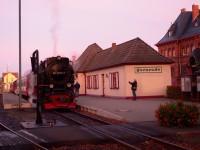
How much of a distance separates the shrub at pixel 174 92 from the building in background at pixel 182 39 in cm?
2836

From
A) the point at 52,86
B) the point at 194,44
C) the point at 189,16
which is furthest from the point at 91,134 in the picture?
the point at 189,16

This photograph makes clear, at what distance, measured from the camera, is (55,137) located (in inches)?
542

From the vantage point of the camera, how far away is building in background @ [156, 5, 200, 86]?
64812mm

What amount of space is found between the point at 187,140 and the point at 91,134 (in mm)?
3147

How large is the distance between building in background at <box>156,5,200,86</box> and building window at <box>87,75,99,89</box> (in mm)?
17876

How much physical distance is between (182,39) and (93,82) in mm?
24825

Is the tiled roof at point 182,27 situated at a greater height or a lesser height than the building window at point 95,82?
greater

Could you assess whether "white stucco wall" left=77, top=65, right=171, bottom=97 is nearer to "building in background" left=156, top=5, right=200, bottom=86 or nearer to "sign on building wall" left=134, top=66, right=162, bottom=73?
"sign on building wall" left=134, top=66, right=162, bottom=73

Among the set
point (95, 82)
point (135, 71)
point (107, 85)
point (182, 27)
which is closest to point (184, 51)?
point (182, 27)

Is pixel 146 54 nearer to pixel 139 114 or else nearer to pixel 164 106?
pixel 139 114

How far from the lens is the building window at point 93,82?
4626 cm

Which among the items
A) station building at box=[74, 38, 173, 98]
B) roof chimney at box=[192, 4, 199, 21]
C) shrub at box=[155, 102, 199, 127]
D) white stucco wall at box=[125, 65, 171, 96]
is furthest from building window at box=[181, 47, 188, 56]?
shrub at box=[155, 102, 199, 127]

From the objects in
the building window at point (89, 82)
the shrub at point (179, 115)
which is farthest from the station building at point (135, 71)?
the shrub at point (179, 115)

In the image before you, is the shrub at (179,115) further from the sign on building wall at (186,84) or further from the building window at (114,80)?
the building window at (114,80)
